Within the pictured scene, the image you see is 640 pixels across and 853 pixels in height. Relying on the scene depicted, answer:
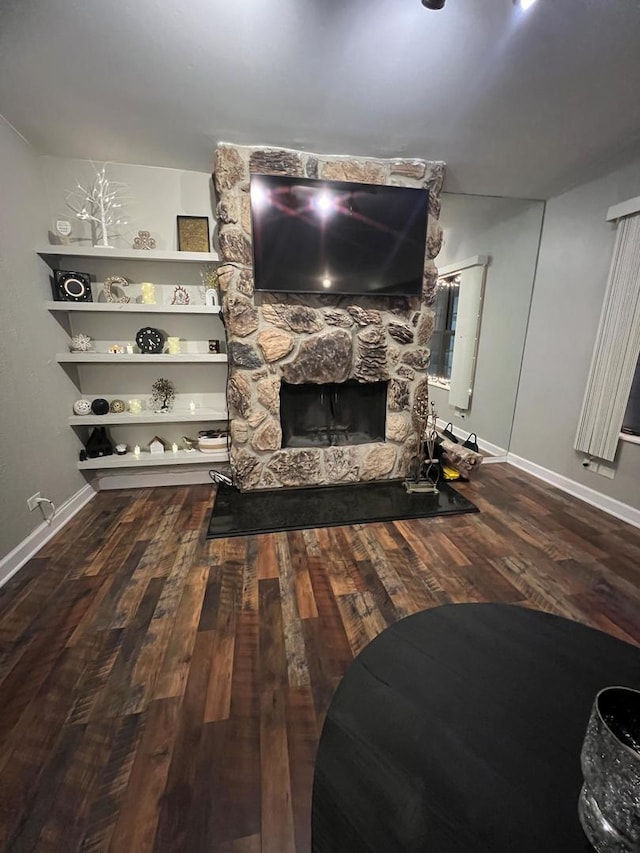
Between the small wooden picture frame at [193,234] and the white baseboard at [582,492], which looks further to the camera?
the small wooden picture frame at [193,234]

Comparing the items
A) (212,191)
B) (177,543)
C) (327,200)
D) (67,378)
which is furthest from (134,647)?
(212,191)

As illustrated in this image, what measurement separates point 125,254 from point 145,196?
0.51 meters

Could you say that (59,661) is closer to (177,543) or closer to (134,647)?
(134,647)

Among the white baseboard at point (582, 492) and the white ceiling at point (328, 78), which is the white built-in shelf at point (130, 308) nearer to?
the white ceiling at point (328, 78)

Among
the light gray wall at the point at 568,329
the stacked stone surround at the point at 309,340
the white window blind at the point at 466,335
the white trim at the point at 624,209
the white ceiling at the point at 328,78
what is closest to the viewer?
the white ceiling at the point at 328,78

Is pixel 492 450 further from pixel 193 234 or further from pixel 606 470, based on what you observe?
pixel 193 234

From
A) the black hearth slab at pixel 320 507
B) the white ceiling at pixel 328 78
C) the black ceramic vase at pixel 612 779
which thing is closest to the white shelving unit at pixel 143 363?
the black hearth slab at pixel 320 507

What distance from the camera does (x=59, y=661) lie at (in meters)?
1.39

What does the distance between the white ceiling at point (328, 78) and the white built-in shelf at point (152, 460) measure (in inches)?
83.1

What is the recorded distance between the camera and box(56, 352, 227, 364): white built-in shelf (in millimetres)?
2461

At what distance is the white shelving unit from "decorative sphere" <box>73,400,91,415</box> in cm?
5

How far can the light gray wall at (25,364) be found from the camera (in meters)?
1.95

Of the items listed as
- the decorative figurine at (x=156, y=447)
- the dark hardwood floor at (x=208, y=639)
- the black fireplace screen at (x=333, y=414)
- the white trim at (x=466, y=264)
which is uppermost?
the white trim at (x=466, y=264)

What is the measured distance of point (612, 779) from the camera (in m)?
0.41
